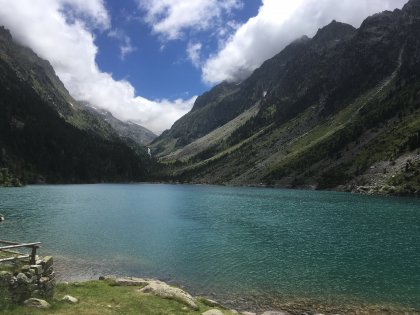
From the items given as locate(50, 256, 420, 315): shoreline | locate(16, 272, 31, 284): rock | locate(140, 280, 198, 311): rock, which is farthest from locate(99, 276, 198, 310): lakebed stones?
locate(16, 272, 31, 284): rock

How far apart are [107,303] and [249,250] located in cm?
3537

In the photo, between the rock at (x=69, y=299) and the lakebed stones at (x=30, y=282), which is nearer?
the lakebed stones at (x=30, y=282)

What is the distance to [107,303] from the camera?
98.7 feet

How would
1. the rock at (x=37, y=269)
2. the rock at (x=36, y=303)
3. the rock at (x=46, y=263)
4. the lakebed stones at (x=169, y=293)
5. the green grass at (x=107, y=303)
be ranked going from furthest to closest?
1. the lakebed stones at (x=169, y=293)
2. the rock at (x=46, y=263)
3. the rock at (x=37, y=269)
4. the green grass at (x=107, y=303)
5. the rock at (x=36, y=303)

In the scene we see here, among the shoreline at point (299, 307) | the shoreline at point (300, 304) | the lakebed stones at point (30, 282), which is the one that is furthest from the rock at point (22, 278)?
the shoreline at point (300, 304)

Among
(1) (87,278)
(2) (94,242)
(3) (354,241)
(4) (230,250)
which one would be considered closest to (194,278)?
(1) (87,278)

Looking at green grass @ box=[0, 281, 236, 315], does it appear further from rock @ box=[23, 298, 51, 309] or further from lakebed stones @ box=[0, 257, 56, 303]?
lakebed stones @ box=[0, 257, 56, 303]

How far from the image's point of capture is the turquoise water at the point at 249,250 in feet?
143

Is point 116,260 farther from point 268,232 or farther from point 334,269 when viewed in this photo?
point 268,232

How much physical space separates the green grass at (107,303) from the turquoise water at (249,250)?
10.2 m

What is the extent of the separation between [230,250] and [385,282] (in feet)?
79.4

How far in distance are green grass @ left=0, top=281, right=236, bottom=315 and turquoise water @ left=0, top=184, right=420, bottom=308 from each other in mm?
10207

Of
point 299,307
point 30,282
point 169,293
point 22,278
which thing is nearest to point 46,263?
point 30,282

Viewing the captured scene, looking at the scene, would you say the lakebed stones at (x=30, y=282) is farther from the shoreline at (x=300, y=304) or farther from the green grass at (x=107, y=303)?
the shoreline at (x=300, y=304)
